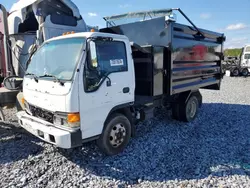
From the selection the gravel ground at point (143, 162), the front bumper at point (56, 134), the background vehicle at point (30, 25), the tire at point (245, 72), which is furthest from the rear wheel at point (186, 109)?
the tire at point (245, 72)

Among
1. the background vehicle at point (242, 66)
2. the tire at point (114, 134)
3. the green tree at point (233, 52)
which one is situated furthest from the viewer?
the green tree at point (233, 52)

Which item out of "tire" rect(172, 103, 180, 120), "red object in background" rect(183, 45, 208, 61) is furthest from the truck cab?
"tire" rect(172, 103, 180, 120)

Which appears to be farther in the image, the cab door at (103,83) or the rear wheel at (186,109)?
the rear wheel at (186,109)

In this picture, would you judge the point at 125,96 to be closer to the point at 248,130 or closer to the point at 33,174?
the point at 33,174

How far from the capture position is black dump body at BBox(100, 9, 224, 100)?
4383 millimetres

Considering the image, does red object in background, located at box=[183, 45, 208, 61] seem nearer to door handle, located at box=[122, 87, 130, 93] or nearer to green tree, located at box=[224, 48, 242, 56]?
door handle, located at box=[122, 87, 130, 93]

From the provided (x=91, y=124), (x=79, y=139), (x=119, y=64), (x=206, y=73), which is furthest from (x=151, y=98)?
(x=206, y=73)

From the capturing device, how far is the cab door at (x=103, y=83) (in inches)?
125

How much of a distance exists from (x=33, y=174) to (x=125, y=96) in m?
1.92

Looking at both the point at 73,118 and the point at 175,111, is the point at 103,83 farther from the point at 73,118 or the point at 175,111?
the point at 175,111

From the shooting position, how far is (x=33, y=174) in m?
3.24

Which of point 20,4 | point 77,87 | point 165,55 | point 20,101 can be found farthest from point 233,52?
point 77,87

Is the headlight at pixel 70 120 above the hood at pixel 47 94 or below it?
below

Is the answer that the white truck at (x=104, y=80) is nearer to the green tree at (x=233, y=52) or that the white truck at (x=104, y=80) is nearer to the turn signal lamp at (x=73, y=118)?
the turn signal lamp at (x=73, y=118)
